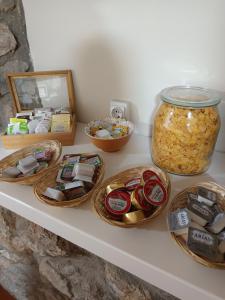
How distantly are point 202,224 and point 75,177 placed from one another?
32cm

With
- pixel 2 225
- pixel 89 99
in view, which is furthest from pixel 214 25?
pixel 2 225

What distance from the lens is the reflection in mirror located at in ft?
3.07

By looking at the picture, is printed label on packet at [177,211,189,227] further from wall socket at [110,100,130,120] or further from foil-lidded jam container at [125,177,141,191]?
wall socket at [110,100,130,120]

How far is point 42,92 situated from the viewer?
38.6 inches

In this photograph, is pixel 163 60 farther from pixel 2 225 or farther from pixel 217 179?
pixel 2 225

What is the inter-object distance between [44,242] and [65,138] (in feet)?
1.16

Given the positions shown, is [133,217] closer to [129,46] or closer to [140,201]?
[140,201]

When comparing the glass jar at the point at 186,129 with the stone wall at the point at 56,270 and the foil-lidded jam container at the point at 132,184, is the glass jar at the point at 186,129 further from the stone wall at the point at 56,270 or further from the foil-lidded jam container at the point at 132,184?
the stone wall at the point at 56,270

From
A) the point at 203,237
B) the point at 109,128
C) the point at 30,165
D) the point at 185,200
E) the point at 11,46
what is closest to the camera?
the point at 203,237

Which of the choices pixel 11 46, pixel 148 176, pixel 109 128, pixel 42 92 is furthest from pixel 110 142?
pixel 11 46

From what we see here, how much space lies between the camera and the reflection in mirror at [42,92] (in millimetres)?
937

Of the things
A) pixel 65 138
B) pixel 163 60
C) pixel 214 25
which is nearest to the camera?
pixel 214 25

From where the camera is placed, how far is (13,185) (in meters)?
0.68

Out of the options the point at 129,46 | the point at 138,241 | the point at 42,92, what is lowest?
the point at 138,241
